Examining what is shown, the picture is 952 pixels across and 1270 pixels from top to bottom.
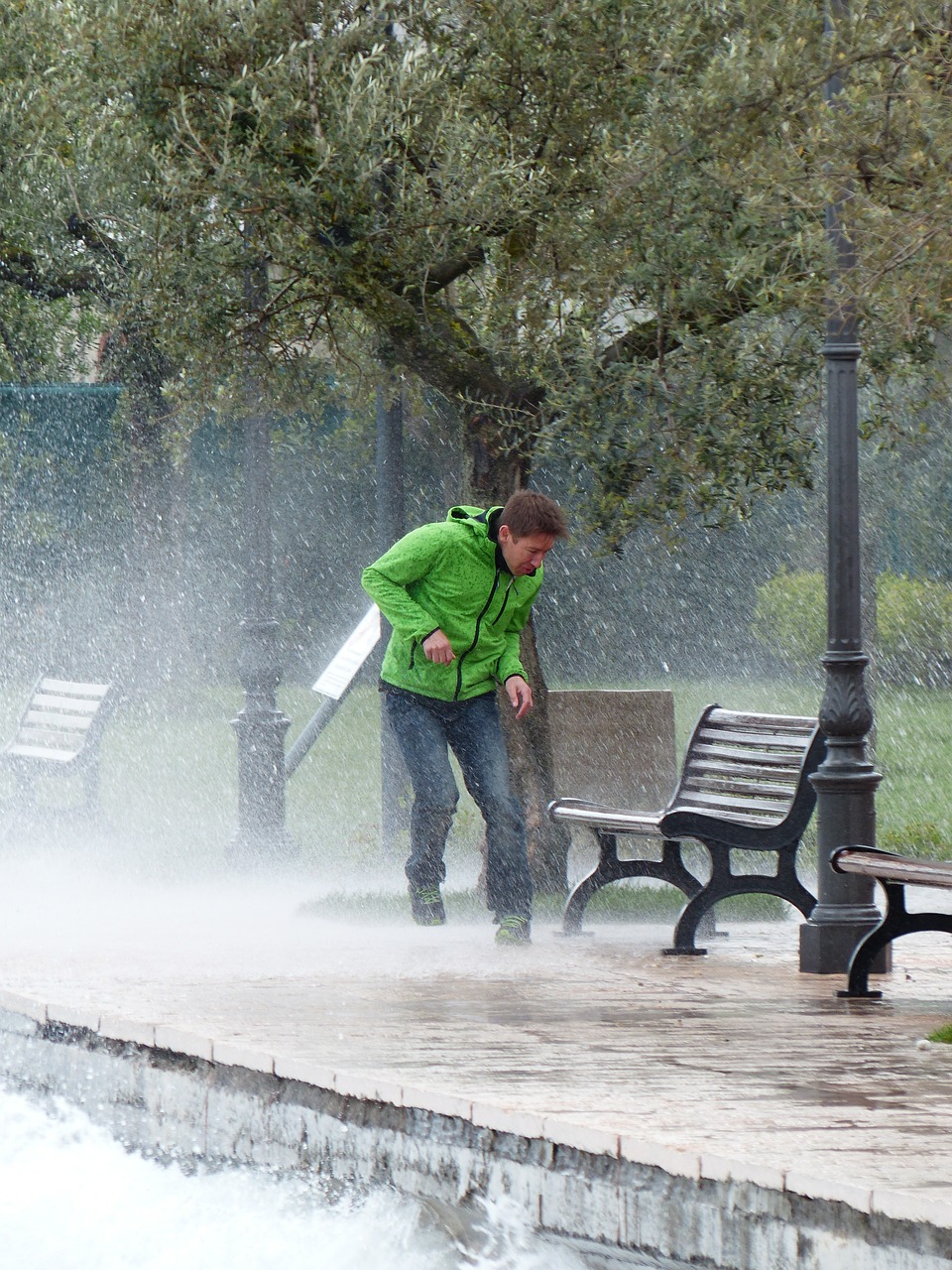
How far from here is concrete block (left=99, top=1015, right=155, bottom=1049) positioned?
5695mm

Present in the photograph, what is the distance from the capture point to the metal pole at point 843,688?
286 inches

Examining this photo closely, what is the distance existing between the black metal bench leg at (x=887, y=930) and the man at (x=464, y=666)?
1520mm

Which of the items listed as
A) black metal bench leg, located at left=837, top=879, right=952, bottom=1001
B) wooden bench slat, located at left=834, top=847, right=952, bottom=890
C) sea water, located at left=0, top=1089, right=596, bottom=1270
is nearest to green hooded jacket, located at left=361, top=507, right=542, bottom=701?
wooden bench slat, located at left=834, top=847, right=952, bottom=890

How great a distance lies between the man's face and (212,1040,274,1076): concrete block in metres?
2.77

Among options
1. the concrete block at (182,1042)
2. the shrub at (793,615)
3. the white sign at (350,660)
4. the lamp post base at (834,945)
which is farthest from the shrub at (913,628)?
the concrete block at (182,1042)

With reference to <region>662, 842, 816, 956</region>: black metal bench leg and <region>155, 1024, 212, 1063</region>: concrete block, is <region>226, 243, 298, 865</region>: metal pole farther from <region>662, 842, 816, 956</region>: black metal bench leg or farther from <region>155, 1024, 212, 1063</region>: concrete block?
<region>155, 1024, 212, 1063</region>: concrete block

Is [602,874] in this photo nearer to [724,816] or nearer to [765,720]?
[724,816]

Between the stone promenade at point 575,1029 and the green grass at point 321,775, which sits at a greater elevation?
the green grass at point 321,775

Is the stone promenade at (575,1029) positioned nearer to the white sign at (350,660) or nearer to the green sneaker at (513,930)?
the green sneaker at (513,930)

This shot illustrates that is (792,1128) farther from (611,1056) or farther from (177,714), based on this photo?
(177,714)

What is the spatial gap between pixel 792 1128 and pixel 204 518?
62.4 feet

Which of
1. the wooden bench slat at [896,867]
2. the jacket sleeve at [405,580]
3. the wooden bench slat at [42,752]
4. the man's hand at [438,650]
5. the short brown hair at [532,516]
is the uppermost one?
the short brown hair at [532,516]

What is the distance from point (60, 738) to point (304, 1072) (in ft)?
25.9

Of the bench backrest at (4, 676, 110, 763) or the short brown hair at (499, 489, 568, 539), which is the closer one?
the short brown hair at (499, 489, 568, 539)
